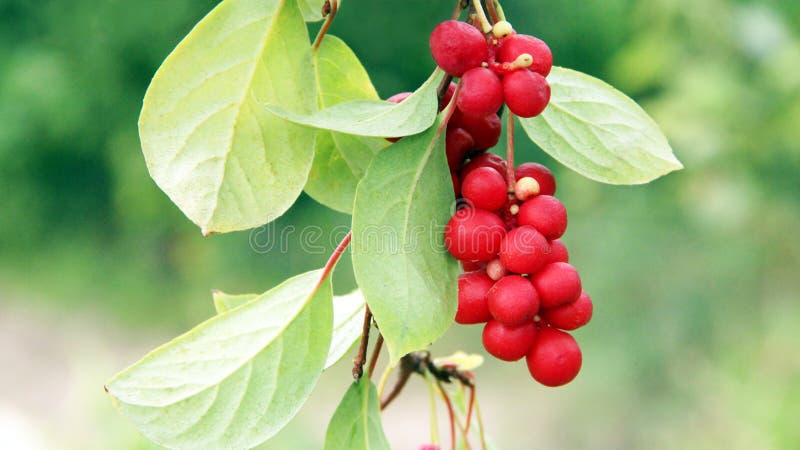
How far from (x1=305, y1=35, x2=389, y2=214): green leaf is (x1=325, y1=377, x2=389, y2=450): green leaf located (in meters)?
0.13

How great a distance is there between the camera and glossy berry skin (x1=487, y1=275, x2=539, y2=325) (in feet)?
1.63

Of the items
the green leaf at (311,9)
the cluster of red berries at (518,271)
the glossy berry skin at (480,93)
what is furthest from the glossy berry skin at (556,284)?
the green leaf at (311,9)

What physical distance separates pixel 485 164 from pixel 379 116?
8 cm

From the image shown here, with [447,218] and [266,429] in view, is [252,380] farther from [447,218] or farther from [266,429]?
[447,218]

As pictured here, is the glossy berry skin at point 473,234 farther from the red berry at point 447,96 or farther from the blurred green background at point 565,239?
the blurred green background at point 565,239

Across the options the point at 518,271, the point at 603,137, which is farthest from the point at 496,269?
the point at 603,137

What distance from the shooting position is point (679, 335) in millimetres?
2436

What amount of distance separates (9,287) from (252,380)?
276cm

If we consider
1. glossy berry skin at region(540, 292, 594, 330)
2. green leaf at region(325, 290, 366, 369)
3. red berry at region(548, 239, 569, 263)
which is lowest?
green leaf at region(325, 290, 366, 369)

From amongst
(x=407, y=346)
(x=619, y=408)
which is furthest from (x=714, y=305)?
(x=407, y=346)

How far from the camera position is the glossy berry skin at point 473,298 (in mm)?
518

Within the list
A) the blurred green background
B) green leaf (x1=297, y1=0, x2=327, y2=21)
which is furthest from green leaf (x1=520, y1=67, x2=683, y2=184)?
the blurred green background

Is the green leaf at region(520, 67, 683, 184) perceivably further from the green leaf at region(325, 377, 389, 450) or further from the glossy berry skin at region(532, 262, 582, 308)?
the green leaf at region(325, 377, 389, 450)

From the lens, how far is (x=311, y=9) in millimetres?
577
